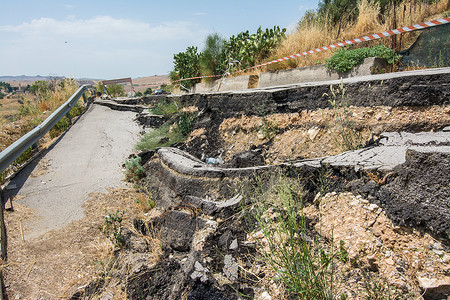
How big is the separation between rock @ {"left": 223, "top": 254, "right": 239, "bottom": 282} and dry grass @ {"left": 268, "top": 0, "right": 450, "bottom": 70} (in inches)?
278

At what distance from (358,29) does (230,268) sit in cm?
906

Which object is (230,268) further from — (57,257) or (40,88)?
(40,88)

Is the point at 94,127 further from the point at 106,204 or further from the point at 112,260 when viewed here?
the point at 112,260

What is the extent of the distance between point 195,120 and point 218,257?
211 inches

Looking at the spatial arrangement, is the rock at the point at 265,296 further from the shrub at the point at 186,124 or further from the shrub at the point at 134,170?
the shrub at the point at 186,124

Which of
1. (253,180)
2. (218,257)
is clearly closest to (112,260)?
(218,257)

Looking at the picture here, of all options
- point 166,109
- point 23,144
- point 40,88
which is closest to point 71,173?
point 23,144

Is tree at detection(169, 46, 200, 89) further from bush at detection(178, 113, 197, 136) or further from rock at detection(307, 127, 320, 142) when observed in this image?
rock at detection(307, 127, 320, 142)

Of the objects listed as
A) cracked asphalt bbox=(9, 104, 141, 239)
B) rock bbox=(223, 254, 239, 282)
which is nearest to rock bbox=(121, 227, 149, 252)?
cracked asphalt bbox=(9, 104, 141, 239)

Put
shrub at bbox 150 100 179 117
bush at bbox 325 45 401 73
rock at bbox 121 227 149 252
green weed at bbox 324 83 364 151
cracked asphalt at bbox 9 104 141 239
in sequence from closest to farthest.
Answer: rock at bbox 121 227 149 252
green weed at bbox 324 83 364 151
cracked asphalt at bbox 9 104 141 239
bush at bbox 325 45 401 73
shrub at bbox 150 100 179 117

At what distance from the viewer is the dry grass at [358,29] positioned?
871cm

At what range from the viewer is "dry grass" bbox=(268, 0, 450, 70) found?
28.6ft

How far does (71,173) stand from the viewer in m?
6.08

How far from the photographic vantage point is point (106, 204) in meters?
Result: 4.96
